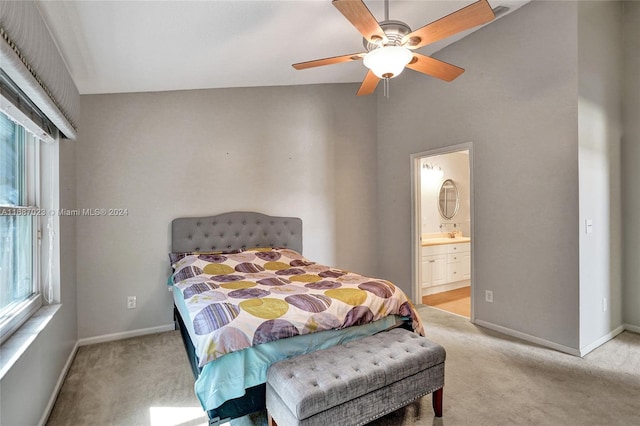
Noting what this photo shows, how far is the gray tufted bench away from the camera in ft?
5.04

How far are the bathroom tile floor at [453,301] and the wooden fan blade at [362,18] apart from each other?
3.21 meters

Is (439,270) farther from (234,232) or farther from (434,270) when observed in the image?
(234,232)

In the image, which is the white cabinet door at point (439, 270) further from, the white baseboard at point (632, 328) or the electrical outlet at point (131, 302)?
the electrical outlet at point (131, 302)

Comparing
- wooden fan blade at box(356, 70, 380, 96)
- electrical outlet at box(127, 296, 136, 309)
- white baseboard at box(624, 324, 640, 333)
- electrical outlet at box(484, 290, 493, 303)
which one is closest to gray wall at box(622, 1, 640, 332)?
white baseboard at box(624, 324, 640, 333)

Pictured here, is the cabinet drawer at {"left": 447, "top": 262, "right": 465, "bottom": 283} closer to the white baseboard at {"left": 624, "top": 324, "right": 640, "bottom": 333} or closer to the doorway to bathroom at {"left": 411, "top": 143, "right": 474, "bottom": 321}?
the doorway to bathroom at {"left": 411, "top": 143, "right": 474, "bottom": 321}

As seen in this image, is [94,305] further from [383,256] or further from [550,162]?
[550,162]

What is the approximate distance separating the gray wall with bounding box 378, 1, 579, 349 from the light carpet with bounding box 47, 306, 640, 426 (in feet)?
1.25

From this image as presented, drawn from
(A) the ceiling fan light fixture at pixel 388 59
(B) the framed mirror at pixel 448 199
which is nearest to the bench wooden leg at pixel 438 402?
(A) the ceiling fan light fixture at pixel 388 59

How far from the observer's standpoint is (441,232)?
18.1ft

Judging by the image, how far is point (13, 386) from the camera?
150 centimetres

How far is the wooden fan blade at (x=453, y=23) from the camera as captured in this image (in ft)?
5.45

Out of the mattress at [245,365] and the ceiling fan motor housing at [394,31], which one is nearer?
the mattress at [245,365]

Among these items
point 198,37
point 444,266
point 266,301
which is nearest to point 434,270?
point 444,266

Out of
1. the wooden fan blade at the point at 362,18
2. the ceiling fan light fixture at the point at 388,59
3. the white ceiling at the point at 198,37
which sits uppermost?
the white ceiling at the point at 198,37
